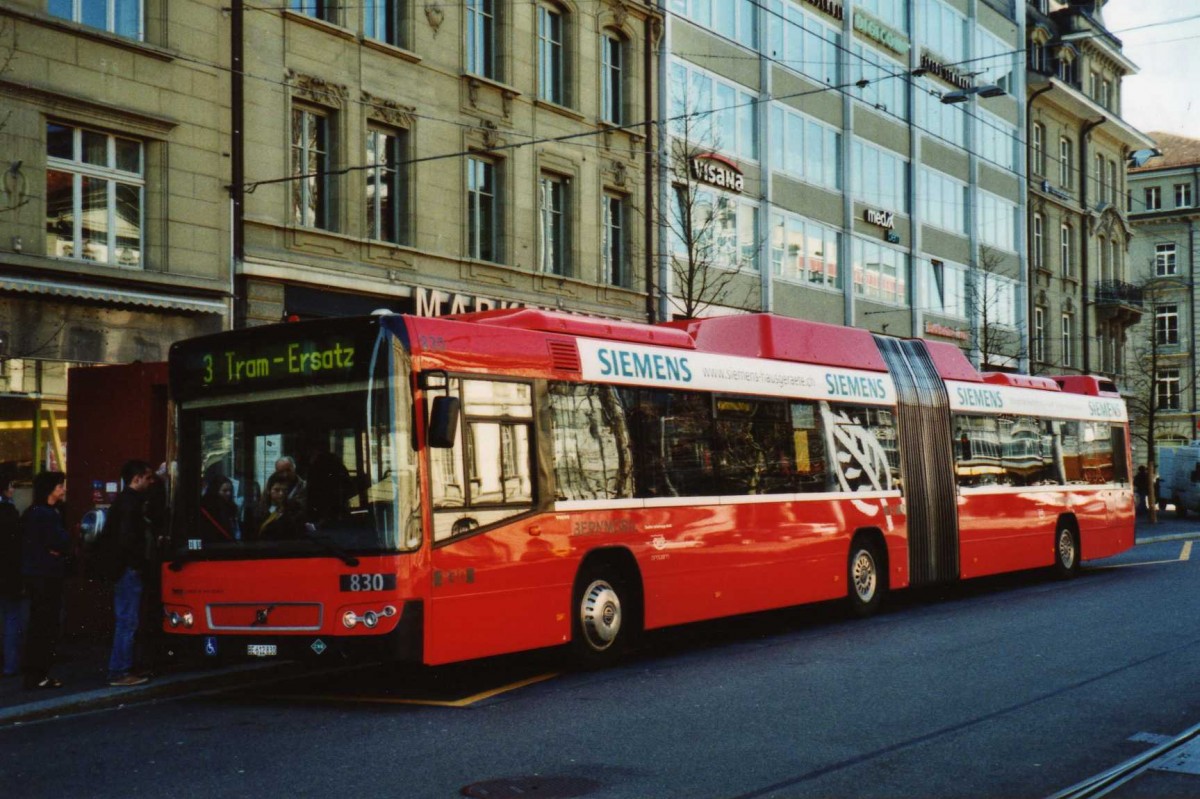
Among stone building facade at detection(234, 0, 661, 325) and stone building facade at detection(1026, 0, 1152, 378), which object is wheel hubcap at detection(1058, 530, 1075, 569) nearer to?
stone building facade at detection(234, 0, 661, 325)

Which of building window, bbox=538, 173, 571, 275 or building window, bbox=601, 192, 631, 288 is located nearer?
building window, bbox=538, 173, 571, 275

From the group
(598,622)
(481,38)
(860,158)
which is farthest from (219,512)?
(860,158)

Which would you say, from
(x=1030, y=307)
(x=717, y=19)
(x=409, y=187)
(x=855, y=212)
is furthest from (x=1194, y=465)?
(x=409, y=187)

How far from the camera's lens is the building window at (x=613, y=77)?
92.1ft

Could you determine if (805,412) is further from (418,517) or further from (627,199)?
(627,199)

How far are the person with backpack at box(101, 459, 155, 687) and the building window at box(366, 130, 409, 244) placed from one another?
449 inches

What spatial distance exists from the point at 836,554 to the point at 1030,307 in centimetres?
3474

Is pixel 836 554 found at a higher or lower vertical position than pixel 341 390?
lower

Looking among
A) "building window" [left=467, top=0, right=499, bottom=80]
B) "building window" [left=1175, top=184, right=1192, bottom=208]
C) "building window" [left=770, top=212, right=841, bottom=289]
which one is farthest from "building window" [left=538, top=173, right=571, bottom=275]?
"building window" [left=1175, top=184, right=1192, bottom=208]

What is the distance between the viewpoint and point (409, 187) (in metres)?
23.0

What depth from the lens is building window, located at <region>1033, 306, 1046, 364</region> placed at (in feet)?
160

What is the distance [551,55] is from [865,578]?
13.4 meters

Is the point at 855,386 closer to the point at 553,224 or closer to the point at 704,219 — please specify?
the point at 553,224

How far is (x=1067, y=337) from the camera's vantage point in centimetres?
5266
